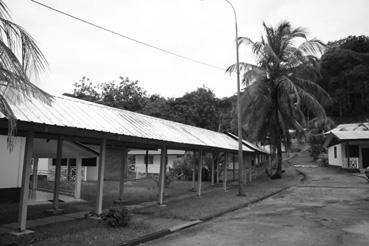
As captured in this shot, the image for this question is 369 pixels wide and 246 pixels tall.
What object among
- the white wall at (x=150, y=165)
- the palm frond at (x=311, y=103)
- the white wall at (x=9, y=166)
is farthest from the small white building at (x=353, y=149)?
the white wall at (x=9, y=166)

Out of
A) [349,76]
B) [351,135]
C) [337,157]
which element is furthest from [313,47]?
[349,76]

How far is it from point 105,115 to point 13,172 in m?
5.85

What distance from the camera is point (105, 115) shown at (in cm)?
1168

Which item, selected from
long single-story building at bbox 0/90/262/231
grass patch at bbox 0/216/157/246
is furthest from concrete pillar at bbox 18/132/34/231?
grass patch at bbox 0/216/157/246

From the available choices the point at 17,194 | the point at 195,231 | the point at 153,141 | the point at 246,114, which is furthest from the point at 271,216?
the point at 246,114

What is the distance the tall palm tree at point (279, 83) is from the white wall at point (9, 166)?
51.7ft

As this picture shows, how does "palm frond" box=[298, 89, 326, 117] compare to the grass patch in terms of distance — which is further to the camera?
"palm frond" box=[298, 89, 326, 117]

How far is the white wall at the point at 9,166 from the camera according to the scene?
14.5m

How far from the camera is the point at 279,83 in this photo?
26016 millimetres

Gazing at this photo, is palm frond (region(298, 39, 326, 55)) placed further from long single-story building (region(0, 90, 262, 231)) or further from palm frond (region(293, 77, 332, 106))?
long single-story building (region(0, 90, 262, 231))

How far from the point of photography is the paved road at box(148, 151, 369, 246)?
8.36m

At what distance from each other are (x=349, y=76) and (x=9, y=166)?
5767 centimetres

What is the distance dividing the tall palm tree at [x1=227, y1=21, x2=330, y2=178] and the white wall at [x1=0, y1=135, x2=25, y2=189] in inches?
620

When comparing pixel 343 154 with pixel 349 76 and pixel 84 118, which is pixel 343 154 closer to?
pixel 84 118
